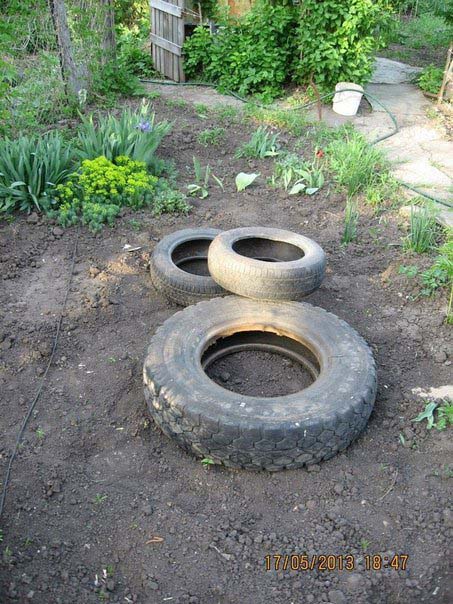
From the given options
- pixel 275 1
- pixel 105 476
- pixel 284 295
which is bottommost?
pixel 105 476

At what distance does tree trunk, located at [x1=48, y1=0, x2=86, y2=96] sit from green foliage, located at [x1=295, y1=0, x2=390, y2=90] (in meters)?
3.21

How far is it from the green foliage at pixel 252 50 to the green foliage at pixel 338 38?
302mm

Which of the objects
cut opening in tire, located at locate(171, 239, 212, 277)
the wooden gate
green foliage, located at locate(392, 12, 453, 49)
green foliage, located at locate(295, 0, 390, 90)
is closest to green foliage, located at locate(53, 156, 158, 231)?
cut opening in tire, located at locate(171, 239, 212, 277)

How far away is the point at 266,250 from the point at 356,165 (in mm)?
1984

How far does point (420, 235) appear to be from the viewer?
199 inches

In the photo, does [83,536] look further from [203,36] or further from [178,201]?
[203,36]

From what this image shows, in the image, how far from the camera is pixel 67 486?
313 cm

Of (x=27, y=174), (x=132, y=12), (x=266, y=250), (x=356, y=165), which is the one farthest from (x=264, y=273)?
(x=132, y=12)

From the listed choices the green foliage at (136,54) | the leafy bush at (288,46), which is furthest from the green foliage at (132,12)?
the leafy bush at (288,46)

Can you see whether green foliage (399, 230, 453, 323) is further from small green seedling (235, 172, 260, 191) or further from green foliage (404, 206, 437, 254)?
small green seedling (235, 172, 260, 191)

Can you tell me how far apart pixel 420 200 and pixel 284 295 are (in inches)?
107

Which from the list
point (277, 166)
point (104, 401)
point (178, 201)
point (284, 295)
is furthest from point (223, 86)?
point (104, 401)

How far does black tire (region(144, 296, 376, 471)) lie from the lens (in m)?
3.09

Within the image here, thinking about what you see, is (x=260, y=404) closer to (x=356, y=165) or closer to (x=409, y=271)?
(x=409, y=271)
